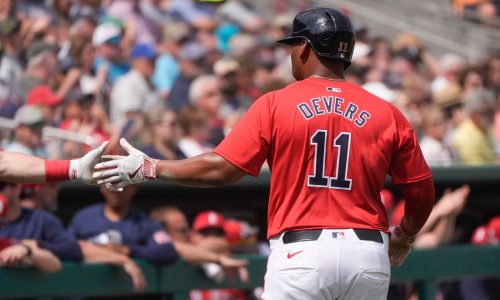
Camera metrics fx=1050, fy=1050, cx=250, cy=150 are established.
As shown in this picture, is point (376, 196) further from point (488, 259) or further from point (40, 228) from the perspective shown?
point (488, 259)

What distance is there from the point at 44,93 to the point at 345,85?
4.57 m

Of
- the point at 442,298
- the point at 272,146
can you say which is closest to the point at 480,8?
the point at 442,298

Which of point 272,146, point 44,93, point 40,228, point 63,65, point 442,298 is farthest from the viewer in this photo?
point 63,65

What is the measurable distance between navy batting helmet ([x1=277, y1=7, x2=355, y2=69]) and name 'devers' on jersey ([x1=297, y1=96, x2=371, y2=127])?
0.78ft

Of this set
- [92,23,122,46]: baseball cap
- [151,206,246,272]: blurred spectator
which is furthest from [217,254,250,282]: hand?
[92,23,122,46]: baseball cap

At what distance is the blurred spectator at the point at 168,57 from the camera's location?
10789 millimetres

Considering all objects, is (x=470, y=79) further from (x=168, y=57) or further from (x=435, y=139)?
(x=168, y=57)

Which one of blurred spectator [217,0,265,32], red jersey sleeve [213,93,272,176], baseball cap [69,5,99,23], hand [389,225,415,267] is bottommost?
hand [389,225,415,267]

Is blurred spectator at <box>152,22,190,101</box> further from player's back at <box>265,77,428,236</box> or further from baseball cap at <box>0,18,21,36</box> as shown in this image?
player's back at <box>265,77,428,236</box>

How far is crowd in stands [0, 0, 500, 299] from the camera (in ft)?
21.7

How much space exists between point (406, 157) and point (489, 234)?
12.9ft

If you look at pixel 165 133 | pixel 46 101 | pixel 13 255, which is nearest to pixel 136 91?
pixel 46 101

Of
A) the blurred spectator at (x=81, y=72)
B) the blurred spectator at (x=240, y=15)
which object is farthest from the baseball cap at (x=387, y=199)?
the blurred spectator at (x=240, y=15)

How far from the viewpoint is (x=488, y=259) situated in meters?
7.80
